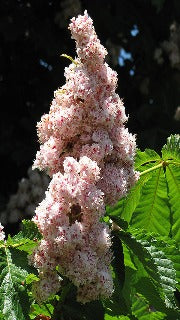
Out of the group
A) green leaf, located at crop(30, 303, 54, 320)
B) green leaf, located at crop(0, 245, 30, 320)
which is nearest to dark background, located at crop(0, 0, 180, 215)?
green leaf, located at crop(30, 303, 54, 320)

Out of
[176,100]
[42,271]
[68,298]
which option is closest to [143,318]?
[68,298]

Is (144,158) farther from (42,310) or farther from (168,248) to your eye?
(42,310)

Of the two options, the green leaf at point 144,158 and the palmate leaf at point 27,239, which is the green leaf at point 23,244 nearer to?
the palmate leaf at point 27,239

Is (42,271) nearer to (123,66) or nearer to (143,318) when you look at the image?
(143,318)

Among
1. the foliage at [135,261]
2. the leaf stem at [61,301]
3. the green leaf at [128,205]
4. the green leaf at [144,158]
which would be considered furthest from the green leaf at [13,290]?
the green leaf at [144,158]

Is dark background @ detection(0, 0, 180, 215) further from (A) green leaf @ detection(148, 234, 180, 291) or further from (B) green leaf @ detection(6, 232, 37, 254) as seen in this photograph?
(B) green leaf @ detection(6, 232, 37, 254)

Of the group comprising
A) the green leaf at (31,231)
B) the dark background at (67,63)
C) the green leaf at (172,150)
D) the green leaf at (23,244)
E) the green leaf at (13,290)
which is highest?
the dark background at (67,63)
